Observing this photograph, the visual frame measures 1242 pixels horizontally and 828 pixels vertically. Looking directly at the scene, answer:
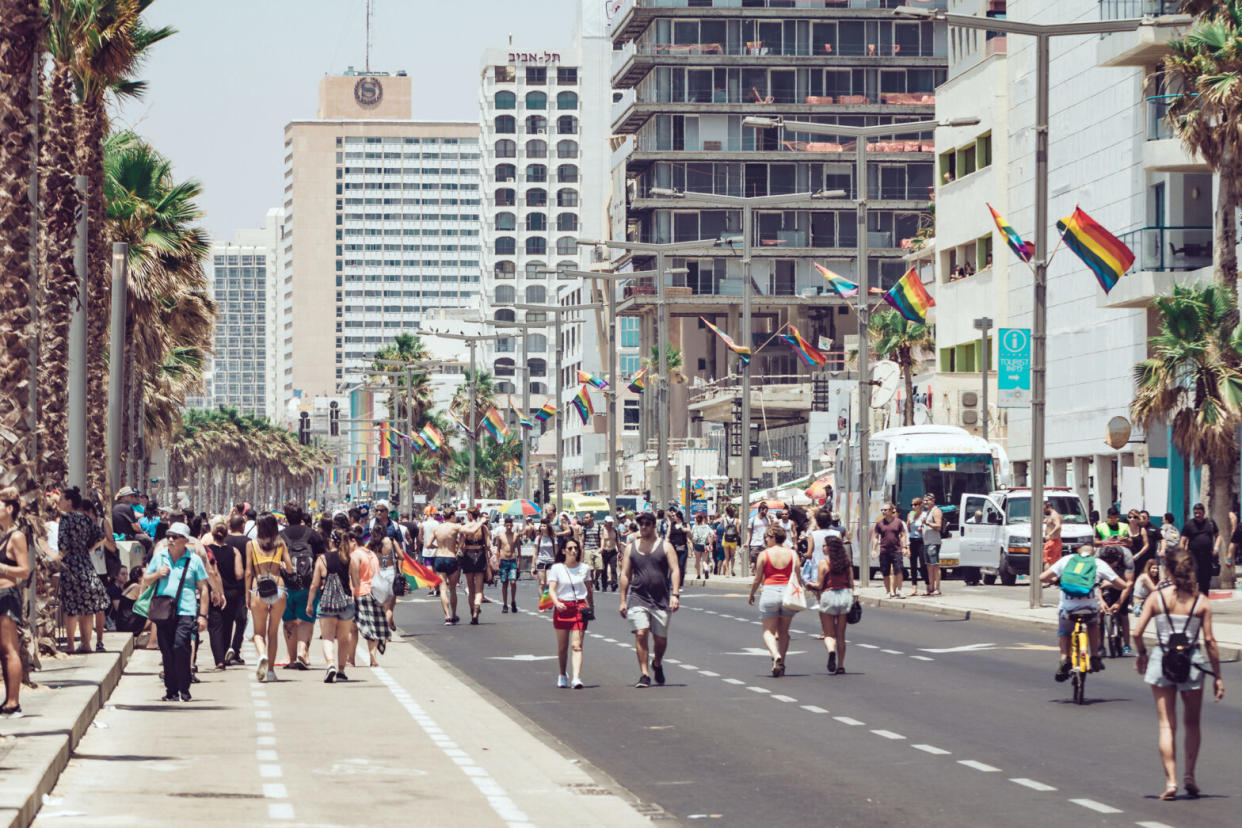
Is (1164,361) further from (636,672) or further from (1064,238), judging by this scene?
(636,672)

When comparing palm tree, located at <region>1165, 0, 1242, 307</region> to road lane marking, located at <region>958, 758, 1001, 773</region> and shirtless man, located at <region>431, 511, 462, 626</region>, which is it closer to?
shirtless man, located at <region>431, 511, 462, 626</region>

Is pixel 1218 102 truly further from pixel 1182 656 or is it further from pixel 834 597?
pixel 1182 656

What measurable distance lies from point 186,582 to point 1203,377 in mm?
25659

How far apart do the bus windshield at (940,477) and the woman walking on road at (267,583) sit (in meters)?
29.7

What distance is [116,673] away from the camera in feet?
72.7

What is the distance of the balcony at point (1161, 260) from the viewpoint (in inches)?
1873

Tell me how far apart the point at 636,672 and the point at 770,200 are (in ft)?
105

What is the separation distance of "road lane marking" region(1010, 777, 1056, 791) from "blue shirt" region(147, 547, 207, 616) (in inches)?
340

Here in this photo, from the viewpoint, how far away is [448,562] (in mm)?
34281

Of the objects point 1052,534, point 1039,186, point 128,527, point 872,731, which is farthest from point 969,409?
point 872,731

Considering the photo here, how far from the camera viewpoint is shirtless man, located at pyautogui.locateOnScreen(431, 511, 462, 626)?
3409cm

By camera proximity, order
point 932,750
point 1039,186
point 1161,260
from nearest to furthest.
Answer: point 932,750
point 1039,186
point 1161,260

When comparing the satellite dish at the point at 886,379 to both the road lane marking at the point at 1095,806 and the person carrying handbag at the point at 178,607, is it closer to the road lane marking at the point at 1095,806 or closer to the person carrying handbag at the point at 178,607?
the person carrying handbag at the point at 178,607

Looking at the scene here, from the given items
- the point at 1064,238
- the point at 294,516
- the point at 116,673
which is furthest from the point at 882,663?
the point at 1064,238
